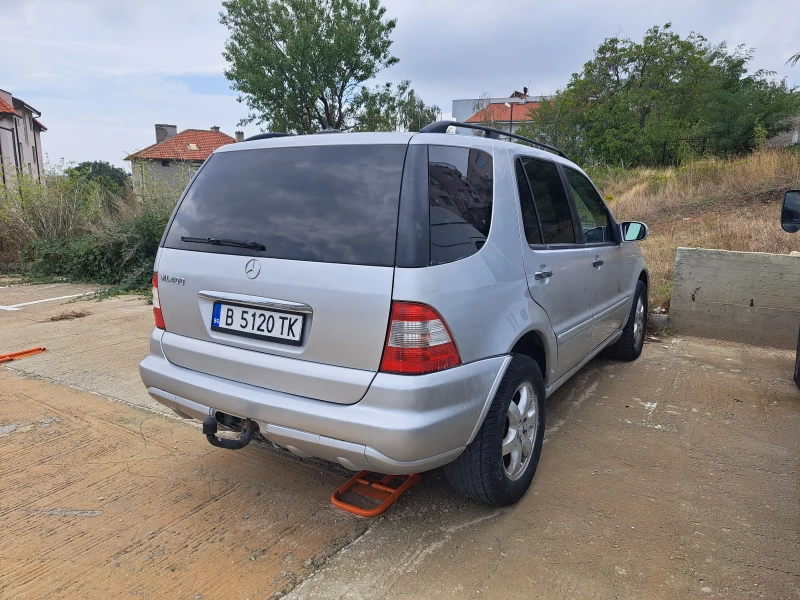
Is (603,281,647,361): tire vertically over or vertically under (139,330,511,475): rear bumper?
under

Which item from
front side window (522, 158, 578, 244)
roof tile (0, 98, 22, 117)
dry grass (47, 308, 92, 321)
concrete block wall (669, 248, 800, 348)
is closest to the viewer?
front side window (522, 158, 578, 244)

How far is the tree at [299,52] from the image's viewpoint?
24328 mm

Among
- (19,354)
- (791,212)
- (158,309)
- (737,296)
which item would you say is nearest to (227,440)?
(158,309)

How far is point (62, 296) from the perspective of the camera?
8.95 m

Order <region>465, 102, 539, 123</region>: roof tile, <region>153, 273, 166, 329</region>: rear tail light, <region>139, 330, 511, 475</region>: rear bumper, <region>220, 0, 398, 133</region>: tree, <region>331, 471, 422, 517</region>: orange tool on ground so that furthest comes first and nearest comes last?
<region>465, 102, 539, 123</region>: roof tile
<region>220, 0, 398, 133</region>: tree
<region>153, 273, 166, 329</region>: rear tail light
<region>331, 471, 422, 517</region>: orange tool on ground
<region>139, 330, 511, 475</region>: rear bumper

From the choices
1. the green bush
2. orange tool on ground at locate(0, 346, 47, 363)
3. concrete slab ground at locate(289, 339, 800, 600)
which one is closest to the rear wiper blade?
concrete slab ground at locate(289, 339, 800, 600)

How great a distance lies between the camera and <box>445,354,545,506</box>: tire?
244cm

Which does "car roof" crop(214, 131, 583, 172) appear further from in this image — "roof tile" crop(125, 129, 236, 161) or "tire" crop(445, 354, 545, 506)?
"roof tile" crop(125, 129, 236, 161)

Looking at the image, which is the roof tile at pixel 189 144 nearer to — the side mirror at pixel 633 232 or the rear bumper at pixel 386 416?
the side mirror at pixel 633 232

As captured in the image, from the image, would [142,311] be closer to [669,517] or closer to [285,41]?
[669,517]

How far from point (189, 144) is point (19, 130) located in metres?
10.9

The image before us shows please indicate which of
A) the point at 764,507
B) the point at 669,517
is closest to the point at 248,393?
the point at 669,517

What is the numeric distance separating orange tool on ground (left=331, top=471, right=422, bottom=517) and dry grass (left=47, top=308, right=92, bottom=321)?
5.87 meters

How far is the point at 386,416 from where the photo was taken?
81.6 inches
